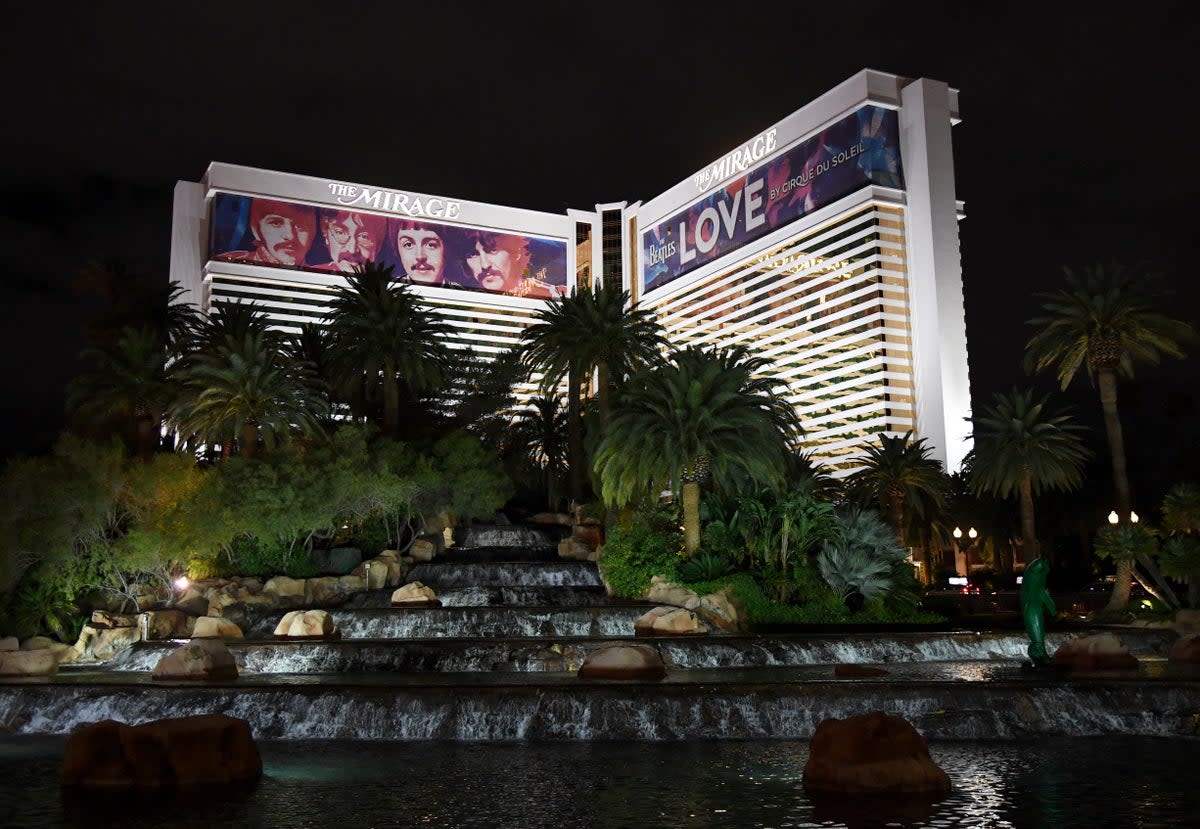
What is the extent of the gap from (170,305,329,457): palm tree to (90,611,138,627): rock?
10162 mm

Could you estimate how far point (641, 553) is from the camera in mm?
38406

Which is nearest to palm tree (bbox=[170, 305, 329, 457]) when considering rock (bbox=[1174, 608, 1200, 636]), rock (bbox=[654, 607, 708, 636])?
rock (bbox=[654, 607, 708, 636])

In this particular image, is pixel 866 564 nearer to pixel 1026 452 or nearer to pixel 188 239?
pixel 1026 452

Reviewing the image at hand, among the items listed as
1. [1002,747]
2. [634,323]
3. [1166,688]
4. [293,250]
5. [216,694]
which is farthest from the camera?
[293,250]

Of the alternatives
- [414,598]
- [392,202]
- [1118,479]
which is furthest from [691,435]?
[392,202]

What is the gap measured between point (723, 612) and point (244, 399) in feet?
75.9

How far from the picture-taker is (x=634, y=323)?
174ft

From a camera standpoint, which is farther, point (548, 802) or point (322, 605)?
point (322, 605)

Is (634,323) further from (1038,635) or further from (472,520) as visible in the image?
(1038,635)

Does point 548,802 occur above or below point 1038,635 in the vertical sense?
below

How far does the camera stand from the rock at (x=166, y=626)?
110ft

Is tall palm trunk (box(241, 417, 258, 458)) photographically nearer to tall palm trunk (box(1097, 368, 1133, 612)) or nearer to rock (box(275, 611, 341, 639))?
→ rock (box(275, 611, 341, 639))

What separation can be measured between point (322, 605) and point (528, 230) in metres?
95.1

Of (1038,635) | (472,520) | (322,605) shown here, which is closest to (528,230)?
(472,520)
